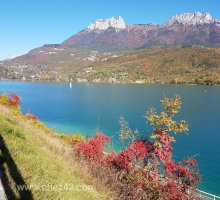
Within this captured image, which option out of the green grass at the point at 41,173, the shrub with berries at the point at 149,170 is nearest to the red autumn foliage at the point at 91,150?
the shrub with berries at the point at 149,170

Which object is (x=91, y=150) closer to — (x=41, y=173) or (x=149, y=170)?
(x=149, y=170)

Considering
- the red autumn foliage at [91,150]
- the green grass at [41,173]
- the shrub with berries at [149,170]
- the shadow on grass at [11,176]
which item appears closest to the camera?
the shadow on grass at [11,176]

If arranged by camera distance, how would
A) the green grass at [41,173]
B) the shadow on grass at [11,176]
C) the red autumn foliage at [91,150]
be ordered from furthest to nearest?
the red autumn foliage at [91,150] < the green grass at [41,173] < the shadow on grass at [11,176]

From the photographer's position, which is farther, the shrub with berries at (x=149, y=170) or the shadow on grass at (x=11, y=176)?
the shrub with berries at (x=149, y=170)

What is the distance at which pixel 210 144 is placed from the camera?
53.0 meters

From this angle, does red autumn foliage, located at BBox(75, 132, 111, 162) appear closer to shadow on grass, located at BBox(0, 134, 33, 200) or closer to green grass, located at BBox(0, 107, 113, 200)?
green grass, located at BBox(0, 107, 113, 200)

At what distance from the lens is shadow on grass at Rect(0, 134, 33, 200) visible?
606 cm

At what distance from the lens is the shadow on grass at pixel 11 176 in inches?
239

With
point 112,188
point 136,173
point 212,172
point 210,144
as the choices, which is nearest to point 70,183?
point 112,188

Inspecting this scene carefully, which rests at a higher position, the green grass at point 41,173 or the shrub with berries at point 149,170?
the green grass at point 41,173

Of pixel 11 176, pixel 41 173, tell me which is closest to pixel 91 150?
pixel 41 173

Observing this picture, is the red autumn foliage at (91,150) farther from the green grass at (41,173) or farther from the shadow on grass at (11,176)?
the shadow on grass at (11,176)

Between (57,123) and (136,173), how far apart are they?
2324 inches

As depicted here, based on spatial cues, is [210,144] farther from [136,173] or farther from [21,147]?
[21,147]
